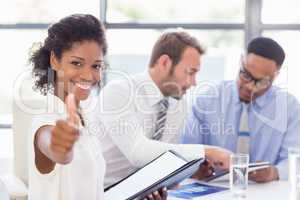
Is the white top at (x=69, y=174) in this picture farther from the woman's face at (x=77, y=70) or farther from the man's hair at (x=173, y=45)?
the man's hair at (x=173, y=45)

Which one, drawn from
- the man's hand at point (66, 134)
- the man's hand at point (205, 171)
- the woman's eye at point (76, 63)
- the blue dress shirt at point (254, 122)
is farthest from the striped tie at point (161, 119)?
the man's hand at point (66, 134)

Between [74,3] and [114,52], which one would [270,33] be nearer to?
[114,52]

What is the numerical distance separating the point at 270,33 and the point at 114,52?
1061 millimetres

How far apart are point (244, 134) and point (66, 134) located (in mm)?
1691

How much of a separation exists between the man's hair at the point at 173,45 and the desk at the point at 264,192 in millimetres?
742

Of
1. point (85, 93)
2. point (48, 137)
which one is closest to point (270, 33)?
point (85, 93)

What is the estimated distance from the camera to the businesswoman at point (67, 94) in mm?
1414

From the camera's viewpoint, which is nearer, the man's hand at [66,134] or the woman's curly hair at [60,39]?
the man's hand at [66,134]

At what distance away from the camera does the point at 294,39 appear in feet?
11.0

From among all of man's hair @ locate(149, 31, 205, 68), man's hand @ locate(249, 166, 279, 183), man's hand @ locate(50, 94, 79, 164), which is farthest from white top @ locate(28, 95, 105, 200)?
man's hair @ locate(149, 31, 205, 68)

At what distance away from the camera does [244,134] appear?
2668mm

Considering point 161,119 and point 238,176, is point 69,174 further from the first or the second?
point 161,119

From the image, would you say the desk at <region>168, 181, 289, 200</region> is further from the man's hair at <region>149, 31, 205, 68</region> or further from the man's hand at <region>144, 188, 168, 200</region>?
the man's hair at <region>149, 31, 205, 68</region>

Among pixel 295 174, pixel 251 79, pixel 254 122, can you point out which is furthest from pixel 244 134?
pixel 295 174
